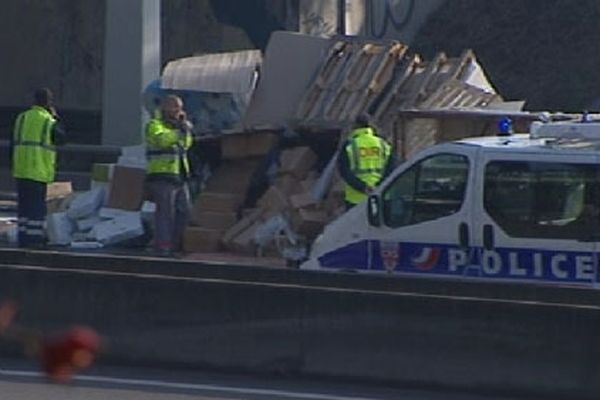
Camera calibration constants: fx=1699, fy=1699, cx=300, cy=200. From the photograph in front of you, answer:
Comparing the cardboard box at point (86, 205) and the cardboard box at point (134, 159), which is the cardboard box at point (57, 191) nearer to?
the cardboard box at point (86, 205)

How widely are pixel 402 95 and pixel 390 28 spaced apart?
587 inches

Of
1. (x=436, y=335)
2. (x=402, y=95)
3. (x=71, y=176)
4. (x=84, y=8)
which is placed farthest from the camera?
(x=84, y=8)

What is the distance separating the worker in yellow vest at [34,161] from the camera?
17.8 meters

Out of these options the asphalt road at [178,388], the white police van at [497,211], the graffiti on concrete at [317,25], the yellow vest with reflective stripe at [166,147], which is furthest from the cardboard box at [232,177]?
the graffiti on concrete at [317,25]

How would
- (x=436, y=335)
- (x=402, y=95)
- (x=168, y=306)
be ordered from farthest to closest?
(x=402, y=95)
(x=168, y=306)
(x=436, y=335)

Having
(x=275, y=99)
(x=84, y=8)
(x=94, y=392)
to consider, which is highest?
(x=84, y=8)

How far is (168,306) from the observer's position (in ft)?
35.8

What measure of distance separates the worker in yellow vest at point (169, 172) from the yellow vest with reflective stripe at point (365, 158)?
6.69 feet

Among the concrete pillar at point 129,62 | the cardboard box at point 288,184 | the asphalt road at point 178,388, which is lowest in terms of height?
the asphalt road at point 178,388

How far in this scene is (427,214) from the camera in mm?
12391

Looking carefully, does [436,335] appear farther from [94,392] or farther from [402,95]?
[402,95]

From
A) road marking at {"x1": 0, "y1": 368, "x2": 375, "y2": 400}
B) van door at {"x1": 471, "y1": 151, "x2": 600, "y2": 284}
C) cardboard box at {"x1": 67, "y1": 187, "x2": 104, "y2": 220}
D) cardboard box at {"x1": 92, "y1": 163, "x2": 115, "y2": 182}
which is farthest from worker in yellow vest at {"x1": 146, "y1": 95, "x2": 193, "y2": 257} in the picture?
road marking at {"x1": 0, "y1": 368, "x2": 375, "y2": 400}

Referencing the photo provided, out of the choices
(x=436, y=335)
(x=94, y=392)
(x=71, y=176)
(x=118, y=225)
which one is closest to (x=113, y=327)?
(x=94, y=392)

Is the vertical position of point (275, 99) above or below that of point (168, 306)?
above
